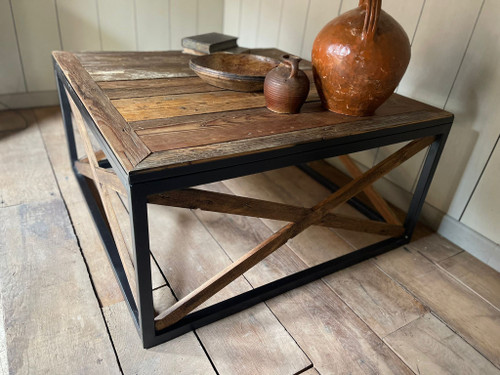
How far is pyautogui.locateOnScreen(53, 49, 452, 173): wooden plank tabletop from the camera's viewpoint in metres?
0.76

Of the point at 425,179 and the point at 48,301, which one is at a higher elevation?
the point at 425,179

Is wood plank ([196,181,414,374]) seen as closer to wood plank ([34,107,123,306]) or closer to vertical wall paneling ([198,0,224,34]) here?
wood plank ([34,107,123,306])

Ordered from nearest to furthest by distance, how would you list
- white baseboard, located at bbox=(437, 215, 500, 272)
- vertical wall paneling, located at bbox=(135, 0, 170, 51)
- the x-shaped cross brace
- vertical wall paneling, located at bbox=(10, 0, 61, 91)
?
the x-shaped cross brace < white baseboard, located at bbox=(437, 215, 500, 272) < vertical wall paneling, located at bbox=(10, 0, 61, 91) < vertical wall paneling, located at bbox=(135, 0, 170, 51)

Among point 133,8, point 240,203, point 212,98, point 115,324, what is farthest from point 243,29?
point 115,324

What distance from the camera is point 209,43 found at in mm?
1395

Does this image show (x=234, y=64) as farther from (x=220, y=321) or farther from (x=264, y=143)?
(x=220, y=321)

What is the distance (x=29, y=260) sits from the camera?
3.58ft

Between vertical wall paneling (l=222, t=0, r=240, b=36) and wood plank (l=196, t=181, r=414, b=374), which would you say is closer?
wood plank (l=196, t=181, r=414, b=374)

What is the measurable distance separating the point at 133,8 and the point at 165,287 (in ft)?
5.66

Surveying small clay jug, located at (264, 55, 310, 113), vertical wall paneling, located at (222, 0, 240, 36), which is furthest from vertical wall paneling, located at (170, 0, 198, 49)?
small clay jug, located at (264, 55, 310, 113)

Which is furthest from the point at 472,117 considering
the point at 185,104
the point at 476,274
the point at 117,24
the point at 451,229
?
the point at 117,24

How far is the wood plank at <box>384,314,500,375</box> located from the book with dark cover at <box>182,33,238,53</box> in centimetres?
111

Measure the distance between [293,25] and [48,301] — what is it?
1563 millimetres

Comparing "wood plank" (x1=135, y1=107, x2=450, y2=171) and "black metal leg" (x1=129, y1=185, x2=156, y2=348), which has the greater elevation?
"wood plank" (x1=135, y1=107, x2=450, y2=171)
